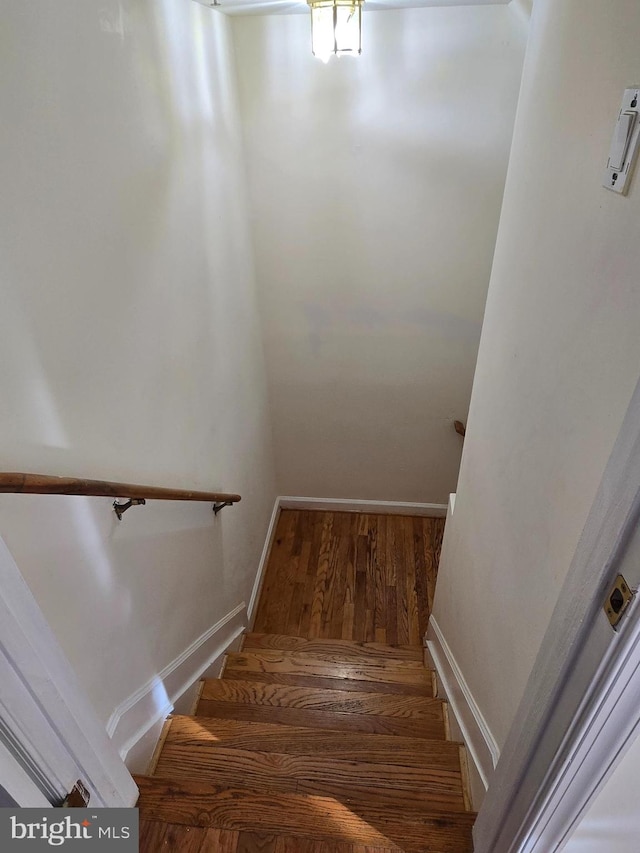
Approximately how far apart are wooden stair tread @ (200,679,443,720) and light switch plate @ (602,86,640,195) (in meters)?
1.85

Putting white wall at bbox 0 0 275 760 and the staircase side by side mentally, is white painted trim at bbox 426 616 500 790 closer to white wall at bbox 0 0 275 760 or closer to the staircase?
the staircase

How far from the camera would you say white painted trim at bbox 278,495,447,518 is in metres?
3.88

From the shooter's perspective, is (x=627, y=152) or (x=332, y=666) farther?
(x=332, y=666)

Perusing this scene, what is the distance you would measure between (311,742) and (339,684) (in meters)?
0.65

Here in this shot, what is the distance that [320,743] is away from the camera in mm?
1682

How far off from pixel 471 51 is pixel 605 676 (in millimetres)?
Answer: 2506

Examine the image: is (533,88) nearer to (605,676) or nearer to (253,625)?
(605,676)

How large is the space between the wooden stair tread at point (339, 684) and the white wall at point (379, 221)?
1631mm

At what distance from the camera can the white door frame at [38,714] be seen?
3.06 feet

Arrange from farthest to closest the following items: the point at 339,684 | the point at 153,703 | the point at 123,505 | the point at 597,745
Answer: the point at 339,684, the point at 153,703, the point at 123,505, the point at 597,745

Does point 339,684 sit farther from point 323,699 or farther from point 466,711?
point 466,711

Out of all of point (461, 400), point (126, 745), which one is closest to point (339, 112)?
point (461, 400)

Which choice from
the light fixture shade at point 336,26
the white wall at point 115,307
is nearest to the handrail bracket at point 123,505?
the white wall at point 115,307

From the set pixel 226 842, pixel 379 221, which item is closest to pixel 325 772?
pixel 226 842
